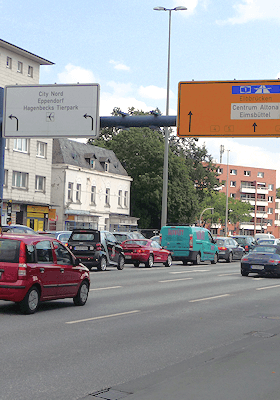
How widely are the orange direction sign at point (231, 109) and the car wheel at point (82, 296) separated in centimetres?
893

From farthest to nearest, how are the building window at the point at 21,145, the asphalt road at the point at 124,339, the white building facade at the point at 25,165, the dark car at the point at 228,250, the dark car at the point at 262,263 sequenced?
the building window at the point at 21,145 → the white building facade at the point at 25,165 → the dark car at the point at 228,250 → the dark car at the point at 262,263 → the asphalt road at the point at 124,339

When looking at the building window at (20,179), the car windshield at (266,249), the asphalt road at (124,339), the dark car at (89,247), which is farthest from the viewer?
the building window at (20,179)

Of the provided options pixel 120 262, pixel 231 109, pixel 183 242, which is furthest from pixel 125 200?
pixel 231 109

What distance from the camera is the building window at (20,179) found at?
2085 inches

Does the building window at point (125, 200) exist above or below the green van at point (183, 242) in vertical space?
above

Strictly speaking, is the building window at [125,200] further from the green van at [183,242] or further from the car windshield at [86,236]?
the car windshield at [86,236]

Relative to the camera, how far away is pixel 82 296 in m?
14.8

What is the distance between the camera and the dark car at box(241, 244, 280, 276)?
89.7 ft

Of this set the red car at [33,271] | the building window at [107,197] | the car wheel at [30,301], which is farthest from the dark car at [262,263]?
the building window at [107,197]

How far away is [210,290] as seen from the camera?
20.2 meters

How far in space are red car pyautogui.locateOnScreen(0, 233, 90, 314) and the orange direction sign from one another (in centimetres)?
966

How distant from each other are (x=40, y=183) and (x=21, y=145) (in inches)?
169

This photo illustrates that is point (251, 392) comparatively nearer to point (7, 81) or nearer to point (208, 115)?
point (208, 115)

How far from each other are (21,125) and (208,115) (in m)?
7.07
